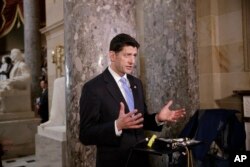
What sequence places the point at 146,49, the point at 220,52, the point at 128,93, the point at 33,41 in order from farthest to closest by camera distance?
the point at 33,41
the point at 220,52
the point at 146,49
the point at 128,93

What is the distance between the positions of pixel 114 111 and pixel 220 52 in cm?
252

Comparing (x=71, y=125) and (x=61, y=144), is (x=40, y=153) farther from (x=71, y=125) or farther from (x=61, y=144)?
(x=71, y=125)

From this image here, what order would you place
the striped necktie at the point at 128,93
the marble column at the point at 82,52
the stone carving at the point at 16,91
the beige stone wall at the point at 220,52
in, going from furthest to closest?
the stone carving at the point at 16,91 → the beige stone wall at the point at 220,52 → the marble column at the point at 82,52 → the striped necktie at the point at 128,93

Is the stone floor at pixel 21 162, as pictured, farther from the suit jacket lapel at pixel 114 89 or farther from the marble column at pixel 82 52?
the suit jacket lapel at pixel 114 89

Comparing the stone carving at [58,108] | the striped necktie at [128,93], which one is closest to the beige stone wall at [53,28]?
the stone carving at [58,108]

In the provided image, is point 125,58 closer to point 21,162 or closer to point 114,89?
point 114,89

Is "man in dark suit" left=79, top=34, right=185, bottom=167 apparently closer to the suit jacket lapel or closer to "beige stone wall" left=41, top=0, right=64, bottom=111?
the suit jacket lapel

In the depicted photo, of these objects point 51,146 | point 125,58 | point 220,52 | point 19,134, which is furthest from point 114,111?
point 19,134

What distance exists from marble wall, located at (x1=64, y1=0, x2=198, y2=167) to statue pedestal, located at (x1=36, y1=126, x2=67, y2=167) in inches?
37.0

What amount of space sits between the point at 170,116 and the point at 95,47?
154 cm

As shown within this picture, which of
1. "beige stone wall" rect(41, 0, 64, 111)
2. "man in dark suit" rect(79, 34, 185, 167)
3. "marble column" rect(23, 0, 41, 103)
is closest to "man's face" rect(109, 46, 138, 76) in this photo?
"man in dark suit" rect(79, 34, 185, 167)

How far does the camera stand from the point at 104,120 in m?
1.88

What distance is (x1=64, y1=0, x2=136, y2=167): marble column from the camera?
3.23 m

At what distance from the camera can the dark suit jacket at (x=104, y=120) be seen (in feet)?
5.93
